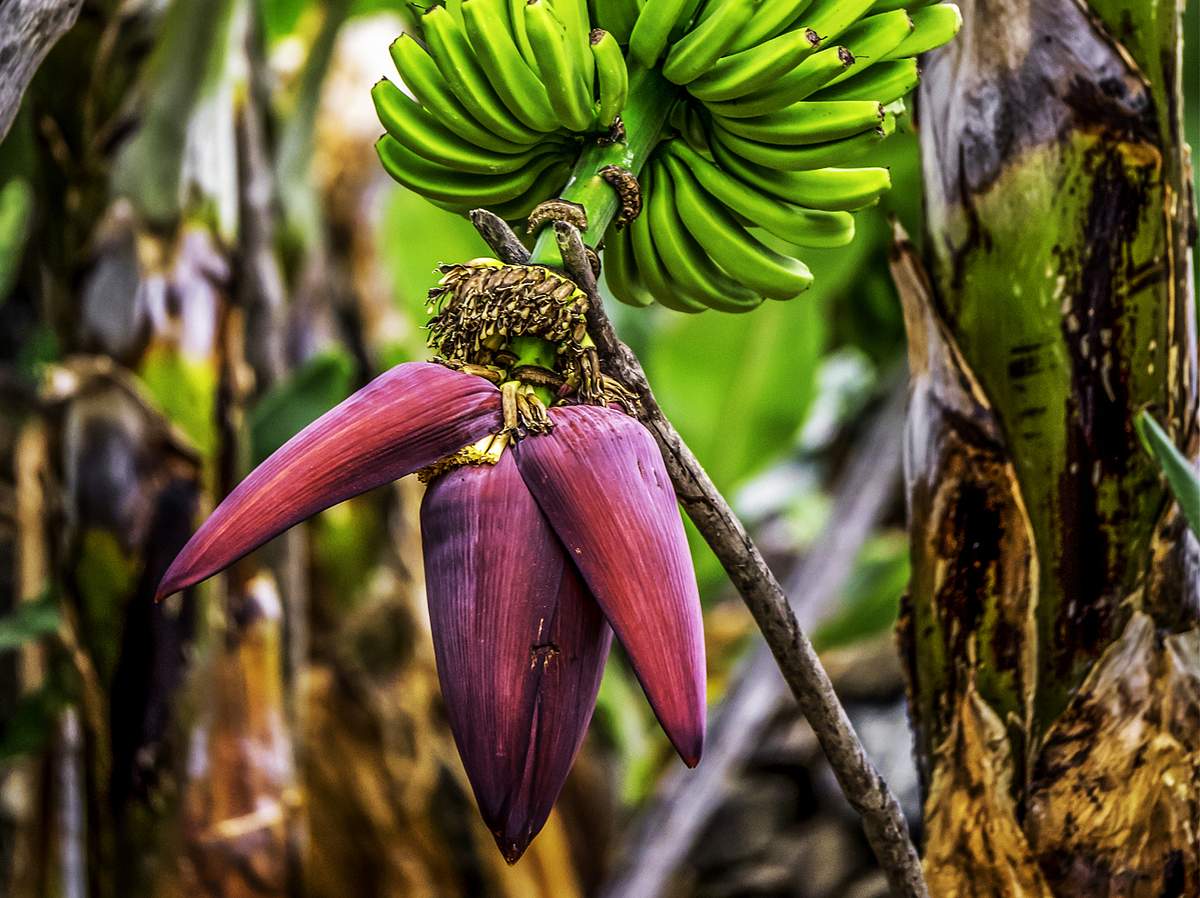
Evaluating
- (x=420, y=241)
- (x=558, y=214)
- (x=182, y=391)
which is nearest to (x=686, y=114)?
(x=558, y=214)

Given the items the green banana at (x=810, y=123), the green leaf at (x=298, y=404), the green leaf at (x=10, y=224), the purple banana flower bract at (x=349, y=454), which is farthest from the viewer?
the green leaf at (x=10, y=224)

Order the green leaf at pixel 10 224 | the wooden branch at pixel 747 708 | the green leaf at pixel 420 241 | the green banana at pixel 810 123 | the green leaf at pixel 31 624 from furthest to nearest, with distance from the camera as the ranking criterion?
the green leaf at pixel 10 224 < the green leaf at pixel 420 241 < the wooden branch at pixel 747 708 < the green leaf at pixel 31 624 < the green banana at pixel 810 123

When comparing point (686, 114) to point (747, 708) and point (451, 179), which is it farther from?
point (747, 708)

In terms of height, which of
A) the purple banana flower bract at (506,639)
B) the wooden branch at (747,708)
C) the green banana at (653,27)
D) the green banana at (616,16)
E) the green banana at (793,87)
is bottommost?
the wooden branch at (747,708)

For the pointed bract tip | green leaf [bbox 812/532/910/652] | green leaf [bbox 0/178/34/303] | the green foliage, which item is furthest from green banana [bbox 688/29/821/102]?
green leaf [bbox 0/178/34/303]

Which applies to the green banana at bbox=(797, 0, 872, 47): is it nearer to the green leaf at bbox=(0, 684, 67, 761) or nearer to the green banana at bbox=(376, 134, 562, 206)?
the green banana at bbox=(376, 134, 562, 206)

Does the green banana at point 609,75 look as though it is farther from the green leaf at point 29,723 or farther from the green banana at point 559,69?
the green leaf at point 29,723

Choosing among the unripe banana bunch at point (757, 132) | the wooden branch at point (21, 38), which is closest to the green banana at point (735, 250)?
the unripe banana bunch at point (757, 132)
